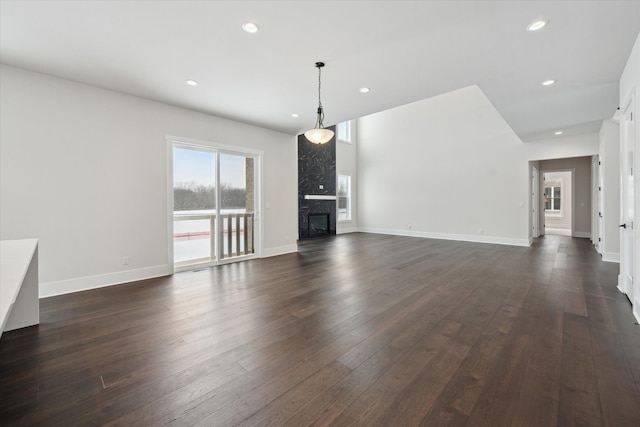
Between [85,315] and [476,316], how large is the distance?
4126 mm

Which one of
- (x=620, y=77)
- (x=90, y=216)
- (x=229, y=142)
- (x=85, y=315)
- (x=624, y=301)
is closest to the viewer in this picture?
(x=85, y=315)

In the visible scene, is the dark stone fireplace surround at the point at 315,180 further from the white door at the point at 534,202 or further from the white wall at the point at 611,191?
the white wall at the point at 611,191

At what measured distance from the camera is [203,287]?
3859mm

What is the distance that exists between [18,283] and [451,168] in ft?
30.1

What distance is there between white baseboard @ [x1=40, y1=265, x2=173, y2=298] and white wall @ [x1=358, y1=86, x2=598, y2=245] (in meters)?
7.47

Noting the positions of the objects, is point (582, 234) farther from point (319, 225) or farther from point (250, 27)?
point (250, 27)

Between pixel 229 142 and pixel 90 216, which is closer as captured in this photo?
pixel 90 216

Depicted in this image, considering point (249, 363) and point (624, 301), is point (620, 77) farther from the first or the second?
point (249, 363)

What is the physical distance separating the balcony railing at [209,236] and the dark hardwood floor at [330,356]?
1.04 metres

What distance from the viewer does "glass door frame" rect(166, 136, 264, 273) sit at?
459 centimetres

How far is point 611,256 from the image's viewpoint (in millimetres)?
5254

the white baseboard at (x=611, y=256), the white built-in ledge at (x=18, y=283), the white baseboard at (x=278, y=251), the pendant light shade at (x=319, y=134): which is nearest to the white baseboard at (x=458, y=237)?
the white baseboard at (x=611, y=256)

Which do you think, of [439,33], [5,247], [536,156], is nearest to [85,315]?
[5,247]

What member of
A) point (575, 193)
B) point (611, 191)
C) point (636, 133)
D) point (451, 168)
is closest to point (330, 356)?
point (636, 133)
